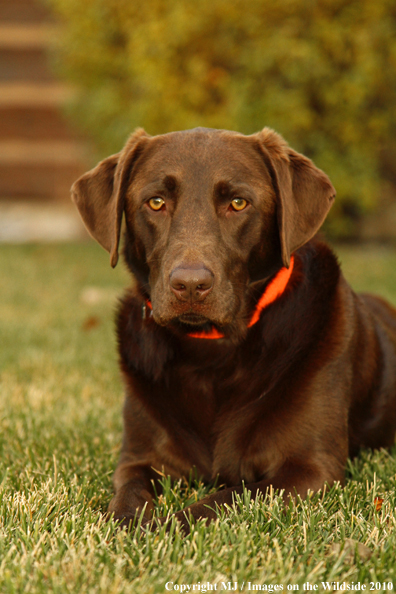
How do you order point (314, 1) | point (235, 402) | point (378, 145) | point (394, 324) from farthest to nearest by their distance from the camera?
point (378, 145)
point (314, 1)
point (394, 324)
point (235, 402)

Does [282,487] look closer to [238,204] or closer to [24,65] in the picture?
[238,204]

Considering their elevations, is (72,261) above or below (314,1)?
below

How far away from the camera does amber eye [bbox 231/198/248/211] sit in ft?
9.32

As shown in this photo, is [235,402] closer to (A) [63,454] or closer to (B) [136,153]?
(A) [63,454]

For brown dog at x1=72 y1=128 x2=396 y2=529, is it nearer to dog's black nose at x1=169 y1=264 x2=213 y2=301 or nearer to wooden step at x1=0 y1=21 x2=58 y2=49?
dog's black nose at x1=169 y1=264 x2=213 y2=301

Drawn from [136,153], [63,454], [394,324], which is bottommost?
[63,454]

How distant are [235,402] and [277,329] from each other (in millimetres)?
357

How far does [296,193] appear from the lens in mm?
2965

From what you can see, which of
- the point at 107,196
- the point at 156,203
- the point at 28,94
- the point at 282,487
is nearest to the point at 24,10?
the point at 28,94

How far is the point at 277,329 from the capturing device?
9.50 feet

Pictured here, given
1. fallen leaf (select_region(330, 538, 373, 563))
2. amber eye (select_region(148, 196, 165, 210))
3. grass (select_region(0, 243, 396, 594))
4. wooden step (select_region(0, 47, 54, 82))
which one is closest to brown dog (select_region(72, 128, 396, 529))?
amber eye (select_region(148, 196, 165, 210))

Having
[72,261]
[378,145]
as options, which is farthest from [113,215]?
[378,145]

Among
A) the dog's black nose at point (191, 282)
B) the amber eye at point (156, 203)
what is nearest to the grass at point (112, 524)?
the dog's black nose at point (191, 282)

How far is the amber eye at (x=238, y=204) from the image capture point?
284 centimetres
